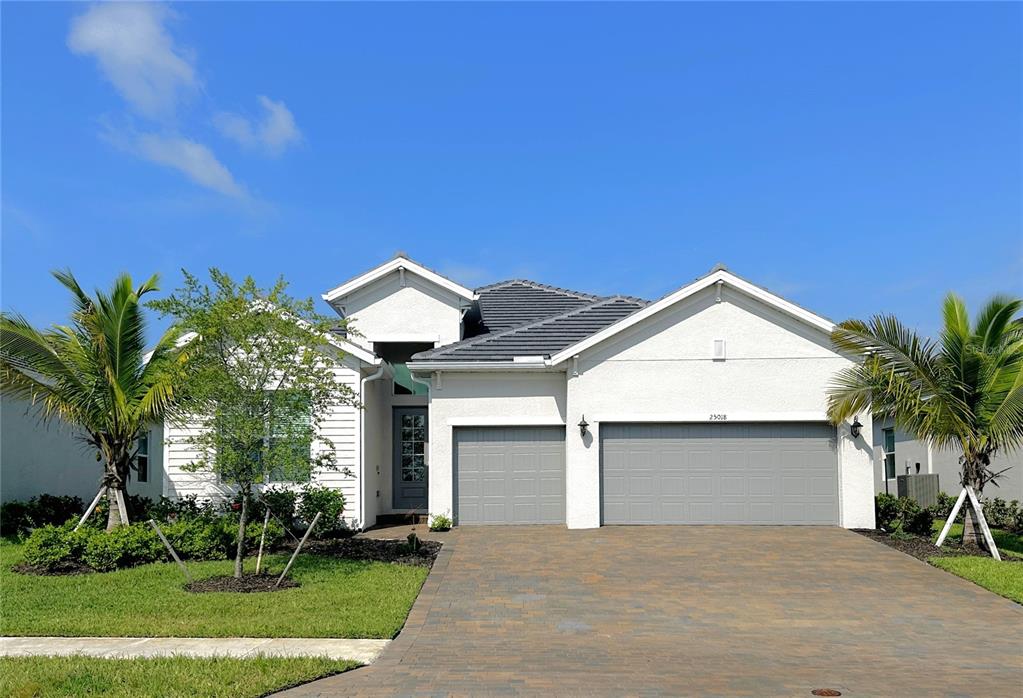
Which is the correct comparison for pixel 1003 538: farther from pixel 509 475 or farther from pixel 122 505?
pixel 122 505

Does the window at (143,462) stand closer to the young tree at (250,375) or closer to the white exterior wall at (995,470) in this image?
the young tree at (250,375)

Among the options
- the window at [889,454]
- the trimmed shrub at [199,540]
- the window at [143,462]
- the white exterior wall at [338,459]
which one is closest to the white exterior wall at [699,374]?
the white exterior wall at [338,459]

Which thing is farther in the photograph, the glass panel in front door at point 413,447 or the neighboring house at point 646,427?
the glass panel in front door at point 413,447

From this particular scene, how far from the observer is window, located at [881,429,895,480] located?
2805 cm

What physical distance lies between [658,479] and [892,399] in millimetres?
4766

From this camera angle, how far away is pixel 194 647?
29.8ft

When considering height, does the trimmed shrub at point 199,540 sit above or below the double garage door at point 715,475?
below

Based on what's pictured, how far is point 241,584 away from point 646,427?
29.0ft

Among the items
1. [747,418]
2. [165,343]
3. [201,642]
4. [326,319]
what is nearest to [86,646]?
[201,642]

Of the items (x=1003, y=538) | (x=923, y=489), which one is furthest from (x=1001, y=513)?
(x=923, y=489)

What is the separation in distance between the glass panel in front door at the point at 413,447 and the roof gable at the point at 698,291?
14.8ft

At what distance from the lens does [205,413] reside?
1269 centimetres

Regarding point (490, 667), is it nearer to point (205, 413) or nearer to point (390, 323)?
point (205, 413)

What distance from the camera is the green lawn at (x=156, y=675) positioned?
748cm
